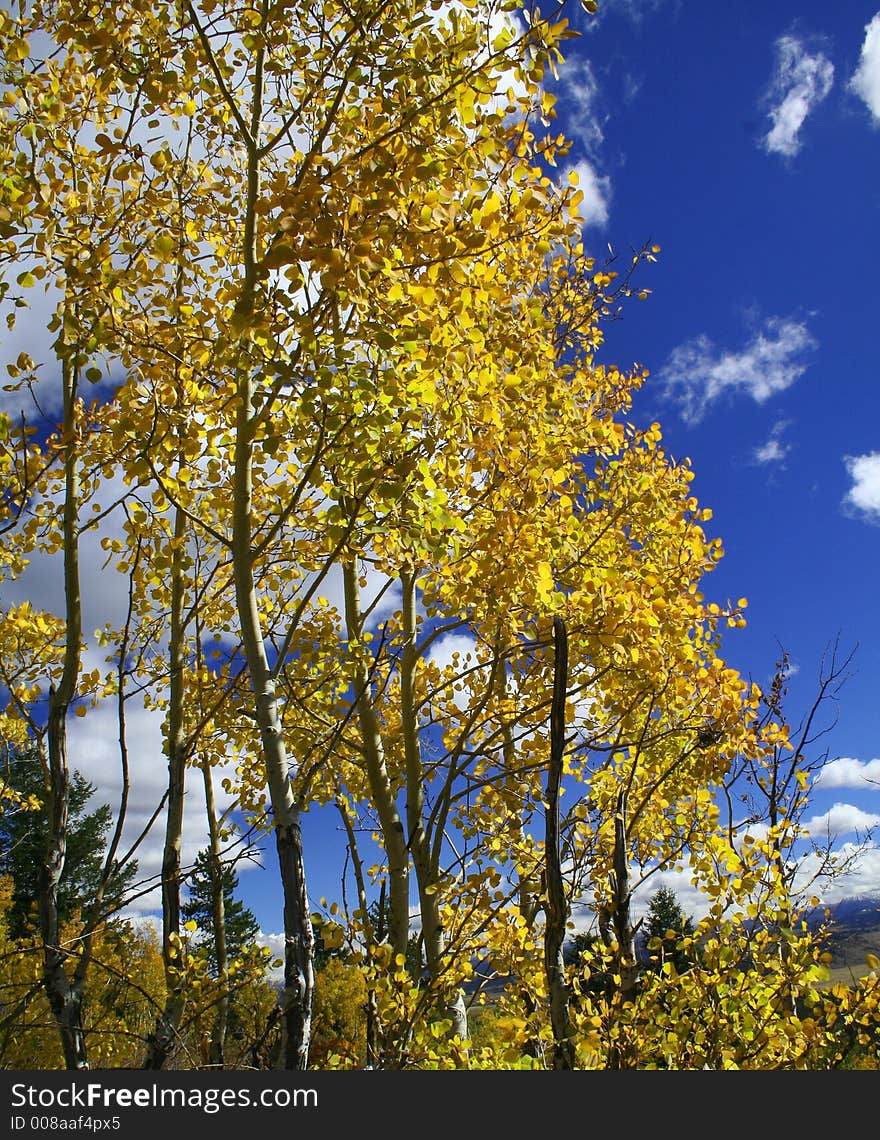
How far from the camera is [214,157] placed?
164 inches

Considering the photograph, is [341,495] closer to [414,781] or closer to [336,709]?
[414,781]

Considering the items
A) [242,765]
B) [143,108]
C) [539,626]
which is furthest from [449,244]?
[242,765]

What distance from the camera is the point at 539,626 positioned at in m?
4.14

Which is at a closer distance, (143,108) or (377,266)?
(377,266)

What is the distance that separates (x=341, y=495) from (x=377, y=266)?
0.86m

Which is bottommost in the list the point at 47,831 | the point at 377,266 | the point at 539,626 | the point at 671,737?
the point at 47,831

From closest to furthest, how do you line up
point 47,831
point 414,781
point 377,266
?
point 377,266 < point 47,831 < point 414,781

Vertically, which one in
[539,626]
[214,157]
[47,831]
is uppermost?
[214,157]

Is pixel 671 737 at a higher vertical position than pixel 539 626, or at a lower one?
lower

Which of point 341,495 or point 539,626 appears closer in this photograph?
point 341,495

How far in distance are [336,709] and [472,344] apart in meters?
3.58

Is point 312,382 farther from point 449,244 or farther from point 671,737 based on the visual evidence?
point 671,737

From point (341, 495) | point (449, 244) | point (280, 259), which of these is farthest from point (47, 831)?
point (449, 244)

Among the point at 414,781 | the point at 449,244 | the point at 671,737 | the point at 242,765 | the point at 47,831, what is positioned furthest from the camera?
the point at 242,765
